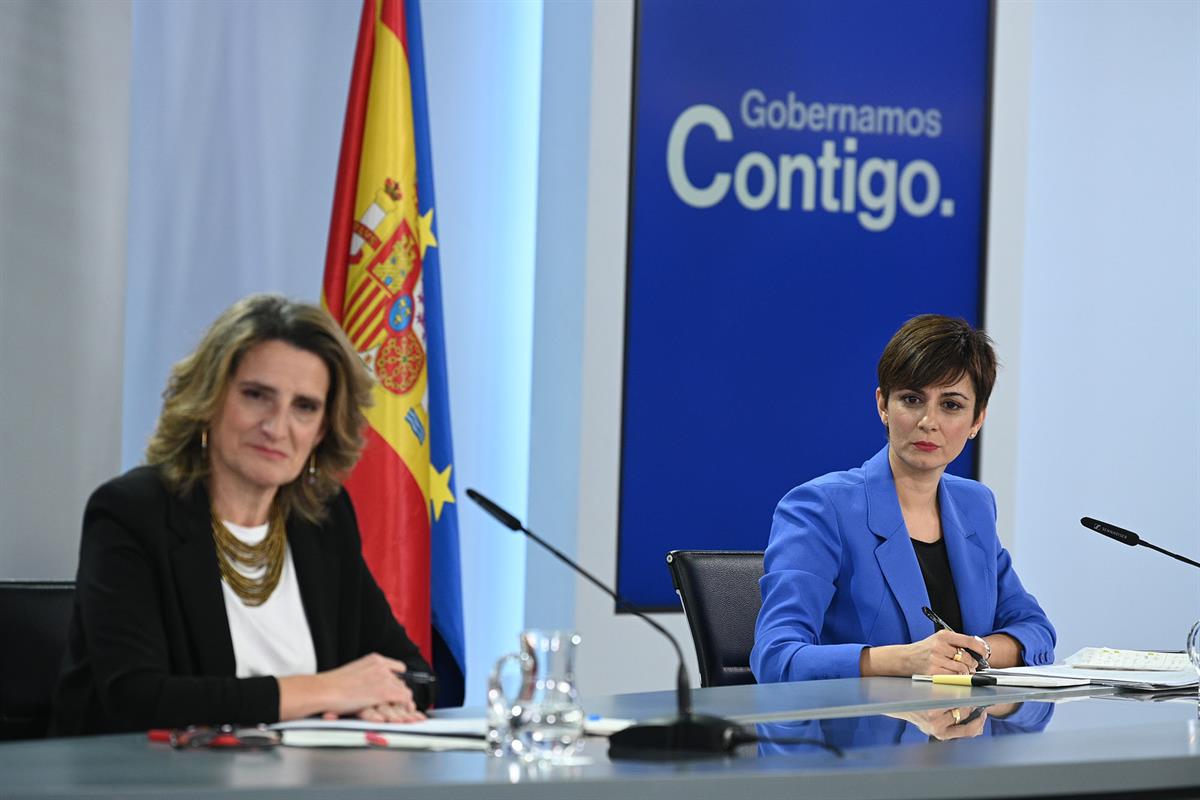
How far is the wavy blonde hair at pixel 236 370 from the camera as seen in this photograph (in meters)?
2.28

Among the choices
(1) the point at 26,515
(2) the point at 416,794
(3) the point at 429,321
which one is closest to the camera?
(2) the point at 416,794

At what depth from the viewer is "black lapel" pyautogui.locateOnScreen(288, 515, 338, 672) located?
7.59ft

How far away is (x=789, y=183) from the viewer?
4742mm

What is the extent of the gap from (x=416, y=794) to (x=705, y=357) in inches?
129

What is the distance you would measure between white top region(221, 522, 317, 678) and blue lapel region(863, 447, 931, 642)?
1151 millimetres

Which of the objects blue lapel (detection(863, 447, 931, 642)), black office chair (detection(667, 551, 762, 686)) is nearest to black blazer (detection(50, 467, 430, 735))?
black office chair (detection(667, 551, 762, 686))

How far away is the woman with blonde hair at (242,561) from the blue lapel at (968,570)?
1.15m

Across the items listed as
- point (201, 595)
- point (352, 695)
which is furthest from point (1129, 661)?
point (201, 595)

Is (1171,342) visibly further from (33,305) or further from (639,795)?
(639,795)

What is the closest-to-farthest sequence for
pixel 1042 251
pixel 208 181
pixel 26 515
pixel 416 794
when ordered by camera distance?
pixel 416 794, pixel 26 515, pixel 208 181, pixel 1042 251

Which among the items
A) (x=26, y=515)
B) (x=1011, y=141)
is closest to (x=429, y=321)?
(x=26, y=515)

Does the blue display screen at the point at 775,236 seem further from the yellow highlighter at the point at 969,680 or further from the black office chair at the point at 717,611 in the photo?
the yellow highlighter at the point at 969,680

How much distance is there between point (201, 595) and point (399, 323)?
1832 mm

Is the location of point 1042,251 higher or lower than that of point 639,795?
higher
